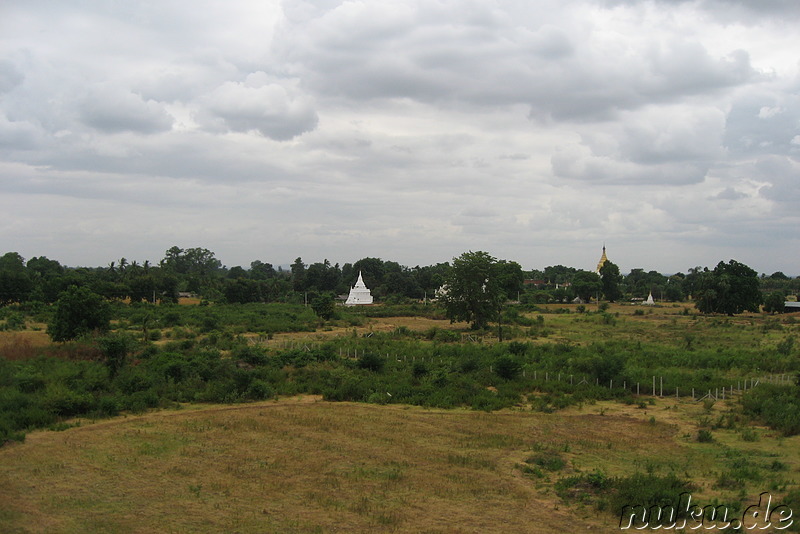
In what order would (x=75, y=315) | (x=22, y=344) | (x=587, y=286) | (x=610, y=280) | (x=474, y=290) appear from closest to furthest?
(x=22, y=344), (x=75, y=315), (x=474, y=290), (x=587, y=286), (x=610, y=280)

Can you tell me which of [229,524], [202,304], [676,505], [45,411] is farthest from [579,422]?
[202,304]

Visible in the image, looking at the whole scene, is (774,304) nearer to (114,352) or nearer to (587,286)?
(587,286)

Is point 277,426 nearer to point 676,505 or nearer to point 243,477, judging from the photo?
point 243,477

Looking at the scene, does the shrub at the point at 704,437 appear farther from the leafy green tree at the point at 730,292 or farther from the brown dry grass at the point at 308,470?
the leafy green tree at the point at 730,292

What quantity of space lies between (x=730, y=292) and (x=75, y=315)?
57.2 m

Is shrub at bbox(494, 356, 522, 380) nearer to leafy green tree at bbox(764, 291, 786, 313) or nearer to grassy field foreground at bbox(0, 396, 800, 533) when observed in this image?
grassy field foreground at bbox(0, 396, 800, 533)

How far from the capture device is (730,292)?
198ft

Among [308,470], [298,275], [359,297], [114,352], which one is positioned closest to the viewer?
[308,470]

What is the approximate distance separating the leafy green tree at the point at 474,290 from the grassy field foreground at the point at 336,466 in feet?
80.9

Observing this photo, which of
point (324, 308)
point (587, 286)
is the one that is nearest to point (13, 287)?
point (324, 308)

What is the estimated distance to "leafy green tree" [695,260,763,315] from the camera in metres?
60.4

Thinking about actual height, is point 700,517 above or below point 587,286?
below

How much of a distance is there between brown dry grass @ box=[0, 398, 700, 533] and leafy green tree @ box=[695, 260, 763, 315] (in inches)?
1870

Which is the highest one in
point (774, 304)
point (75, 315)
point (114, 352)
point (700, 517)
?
point (774, 304)
